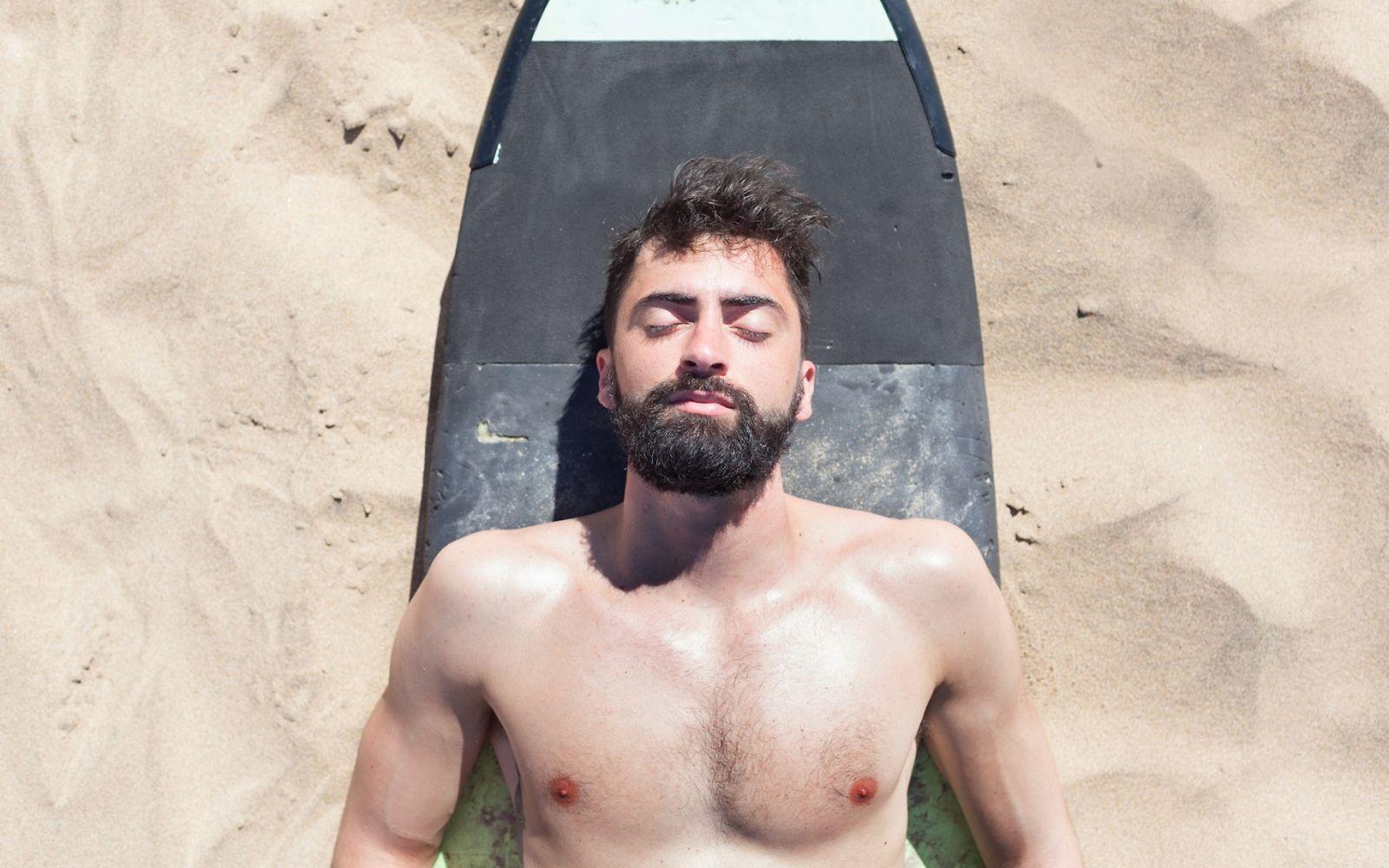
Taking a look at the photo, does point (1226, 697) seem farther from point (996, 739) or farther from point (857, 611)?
point (857, 611)

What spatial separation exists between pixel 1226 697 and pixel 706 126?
203 cm

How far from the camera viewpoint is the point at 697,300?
7.77 ft

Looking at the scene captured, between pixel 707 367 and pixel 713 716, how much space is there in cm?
73

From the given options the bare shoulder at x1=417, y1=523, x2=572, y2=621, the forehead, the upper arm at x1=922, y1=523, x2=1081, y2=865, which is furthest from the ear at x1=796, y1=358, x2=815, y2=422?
the bare shoulder at x1=417, y1=523, x2=572, y2=621

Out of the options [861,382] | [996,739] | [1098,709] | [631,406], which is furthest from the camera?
[1098,709]

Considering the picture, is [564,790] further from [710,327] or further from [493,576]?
[710,327]

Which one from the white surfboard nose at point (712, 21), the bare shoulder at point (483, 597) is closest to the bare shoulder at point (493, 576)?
the bare shoulder at point (483, 597)

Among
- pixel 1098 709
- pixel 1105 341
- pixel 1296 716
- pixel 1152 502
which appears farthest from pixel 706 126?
pixel 1296 716

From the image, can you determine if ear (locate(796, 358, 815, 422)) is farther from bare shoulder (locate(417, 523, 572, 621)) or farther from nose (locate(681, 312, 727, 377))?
bare shoulder (locate(417, 523, 572, 621))

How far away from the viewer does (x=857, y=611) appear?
8.16 ft

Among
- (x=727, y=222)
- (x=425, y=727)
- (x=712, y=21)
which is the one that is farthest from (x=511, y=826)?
(x=712, y=21)

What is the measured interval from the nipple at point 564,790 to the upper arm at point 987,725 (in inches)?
32.5

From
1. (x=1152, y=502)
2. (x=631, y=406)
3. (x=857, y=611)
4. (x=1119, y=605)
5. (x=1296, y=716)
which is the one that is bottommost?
(x=1296, y=716)

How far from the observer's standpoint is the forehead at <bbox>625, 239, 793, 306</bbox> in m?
2.38
